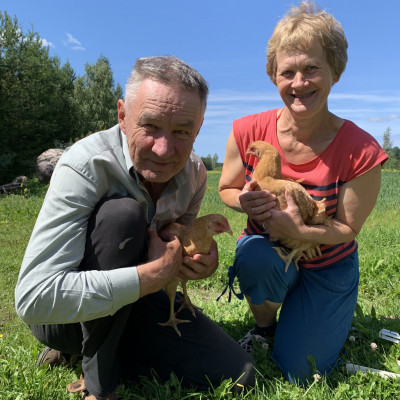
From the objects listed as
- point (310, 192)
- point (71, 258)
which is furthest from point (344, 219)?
point (71, 258)

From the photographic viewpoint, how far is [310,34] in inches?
87.4

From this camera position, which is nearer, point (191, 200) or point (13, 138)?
point (191, 200)

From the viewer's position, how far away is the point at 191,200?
8.15 ft

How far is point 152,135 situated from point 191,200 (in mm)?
737

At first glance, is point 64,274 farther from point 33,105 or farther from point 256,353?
point 33,105

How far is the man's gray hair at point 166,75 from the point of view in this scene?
5.95ft

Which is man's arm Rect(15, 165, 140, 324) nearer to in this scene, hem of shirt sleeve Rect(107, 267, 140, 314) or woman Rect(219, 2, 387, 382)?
hem of shirt sleeve Rect(107, 267, 140, 314)

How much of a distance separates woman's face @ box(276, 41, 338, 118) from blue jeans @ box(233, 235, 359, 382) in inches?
35.2

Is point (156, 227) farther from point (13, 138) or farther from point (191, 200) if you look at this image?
point (13, 138)

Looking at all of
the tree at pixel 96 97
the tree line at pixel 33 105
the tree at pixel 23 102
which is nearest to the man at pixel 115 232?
the tree line at pixel 33 105

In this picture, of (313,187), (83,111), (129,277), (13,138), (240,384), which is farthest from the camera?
(83,111)

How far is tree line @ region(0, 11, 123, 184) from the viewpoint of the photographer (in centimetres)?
1933

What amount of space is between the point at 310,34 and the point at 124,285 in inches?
68.5

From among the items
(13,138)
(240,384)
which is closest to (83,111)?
(13,138)
